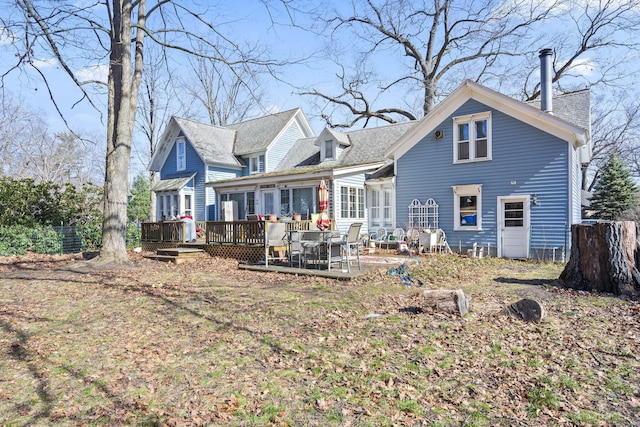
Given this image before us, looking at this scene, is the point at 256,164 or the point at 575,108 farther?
the point at 256,164

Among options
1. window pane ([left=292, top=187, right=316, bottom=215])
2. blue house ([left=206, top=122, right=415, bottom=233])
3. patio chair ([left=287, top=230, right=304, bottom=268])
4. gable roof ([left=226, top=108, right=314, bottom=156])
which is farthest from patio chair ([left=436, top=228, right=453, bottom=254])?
gable roof ([left=226, top=108, right=314, bottom=156])

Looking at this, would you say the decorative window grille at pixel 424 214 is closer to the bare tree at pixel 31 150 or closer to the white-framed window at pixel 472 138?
the white-framed window at pixel 472 138

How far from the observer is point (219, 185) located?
19.3m

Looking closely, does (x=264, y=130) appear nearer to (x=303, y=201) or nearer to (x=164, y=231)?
(x=303, y=201)

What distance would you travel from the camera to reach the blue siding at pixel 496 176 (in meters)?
13.0

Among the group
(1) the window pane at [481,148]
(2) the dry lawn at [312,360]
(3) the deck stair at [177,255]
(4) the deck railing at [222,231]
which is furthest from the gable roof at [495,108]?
(3) the deck stair at [177,255]

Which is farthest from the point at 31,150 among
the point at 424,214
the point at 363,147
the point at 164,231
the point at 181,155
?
the point at 424,214

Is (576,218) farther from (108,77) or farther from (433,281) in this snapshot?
(108,77)

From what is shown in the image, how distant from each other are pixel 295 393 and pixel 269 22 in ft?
35.7

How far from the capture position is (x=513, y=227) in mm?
13930

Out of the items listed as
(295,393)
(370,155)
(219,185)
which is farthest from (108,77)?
(295,393)

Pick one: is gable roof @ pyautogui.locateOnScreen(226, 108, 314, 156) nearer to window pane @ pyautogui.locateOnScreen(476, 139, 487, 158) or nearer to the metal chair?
the metal chair

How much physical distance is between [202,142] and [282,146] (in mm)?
5018

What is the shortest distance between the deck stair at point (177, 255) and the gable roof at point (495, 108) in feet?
29.4
